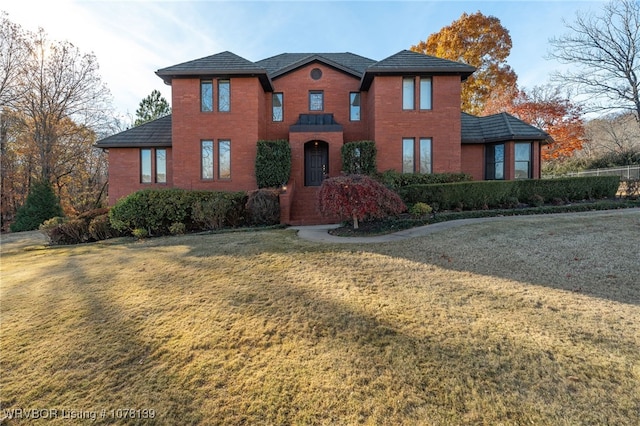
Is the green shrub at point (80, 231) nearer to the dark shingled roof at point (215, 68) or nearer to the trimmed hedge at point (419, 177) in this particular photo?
the dark shingled roof at point (215, 68)

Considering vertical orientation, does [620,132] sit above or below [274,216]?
above

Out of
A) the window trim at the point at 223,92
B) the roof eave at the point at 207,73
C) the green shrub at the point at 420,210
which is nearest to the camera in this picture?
the green shrub at the point at 420,210

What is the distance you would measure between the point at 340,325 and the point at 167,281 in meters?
3.48

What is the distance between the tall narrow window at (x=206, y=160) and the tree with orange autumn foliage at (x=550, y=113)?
24408 millimetres

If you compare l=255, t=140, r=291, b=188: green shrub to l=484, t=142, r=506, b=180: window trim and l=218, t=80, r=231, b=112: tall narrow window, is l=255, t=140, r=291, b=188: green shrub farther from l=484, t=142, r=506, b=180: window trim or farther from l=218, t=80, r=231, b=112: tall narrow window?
l=484, t=142, r=506, b=180: window trim

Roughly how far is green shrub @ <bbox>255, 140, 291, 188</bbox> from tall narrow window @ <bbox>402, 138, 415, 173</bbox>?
570 cm

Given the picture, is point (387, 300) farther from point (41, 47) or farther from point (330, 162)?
point (41, 47)

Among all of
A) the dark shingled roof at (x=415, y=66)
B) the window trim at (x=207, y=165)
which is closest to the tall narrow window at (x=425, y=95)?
the dark shingled roof at (x=415, y=66)

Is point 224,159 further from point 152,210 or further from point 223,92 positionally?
point 152,210

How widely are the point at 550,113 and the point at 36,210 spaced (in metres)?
37.5

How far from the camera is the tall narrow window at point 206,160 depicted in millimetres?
15219

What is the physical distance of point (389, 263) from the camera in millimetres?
6266

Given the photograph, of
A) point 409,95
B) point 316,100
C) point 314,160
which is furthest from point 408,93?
point 314,160

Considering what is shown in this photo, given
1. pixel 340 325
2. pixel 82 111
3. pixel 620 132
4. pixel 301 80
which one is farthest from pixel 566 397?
pixel 620 132
